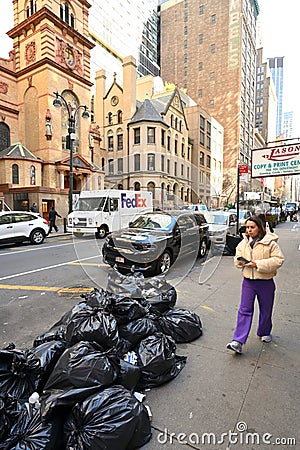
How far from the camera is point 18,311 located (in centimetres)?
432

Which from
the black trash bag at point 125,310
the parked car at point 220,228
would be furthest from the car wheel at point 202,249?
the black trash bag at point 125,310

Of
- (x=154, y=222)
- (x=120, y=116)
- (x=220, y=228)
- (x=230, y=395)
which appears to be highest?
(x=120, y=116)

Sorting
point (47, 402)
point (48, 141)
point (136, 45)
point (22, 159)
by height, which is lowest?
point (47, 402)

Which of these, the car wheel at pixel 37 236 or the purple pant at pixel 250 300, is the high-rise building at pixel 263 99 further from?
the purple pant at pixel 250 300

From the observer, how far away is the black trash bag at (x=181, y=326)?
10.9 feet

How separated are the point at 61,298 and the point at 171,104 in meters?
40.7

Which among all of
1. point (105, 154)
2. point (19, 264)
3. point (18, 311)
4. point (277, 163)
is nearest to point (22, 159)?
point (105, 154)

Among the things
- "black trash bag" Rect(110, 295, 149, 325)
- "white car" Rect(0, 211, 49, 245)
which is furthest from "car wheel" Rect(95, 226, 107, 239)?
"black trash bag" Rect(110, 295, 149, 325)

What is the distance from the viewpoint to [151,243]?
20.0 ft

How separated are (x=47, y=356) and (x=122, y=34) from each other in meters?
75.0

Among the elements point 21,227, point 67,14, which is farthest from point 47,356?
point 67,14

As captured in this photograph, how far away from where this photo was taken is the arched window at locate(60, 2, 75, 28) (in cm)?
2623

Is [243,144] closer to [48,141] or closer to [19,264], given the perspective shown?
[48,141]

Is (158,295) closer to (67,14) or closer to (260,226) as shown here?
(260,226)
